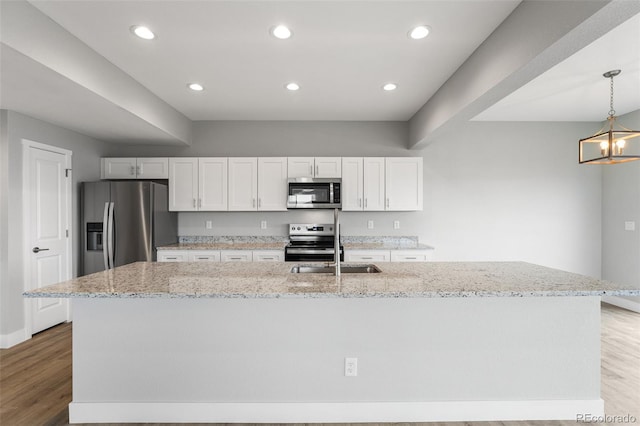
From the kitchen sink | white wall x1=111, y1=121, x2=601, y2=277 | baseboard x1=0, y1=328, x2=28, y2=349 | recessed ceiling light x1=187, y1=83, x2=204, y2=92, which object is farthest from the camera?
white wall x1=111, y1=121, x2=601, y2=277

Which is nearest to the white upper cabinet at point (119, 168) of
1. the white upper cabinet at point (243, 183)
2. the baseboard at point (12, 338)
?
the white upper cabinet at point (243, 183)

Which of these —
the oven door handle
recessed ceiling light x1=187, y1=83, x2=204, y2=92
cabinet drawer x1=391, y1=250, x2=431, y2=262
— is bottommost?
cabinet drawer x1=391, y1=250, x2=431, y2=262

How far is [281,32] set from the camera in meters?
2.48

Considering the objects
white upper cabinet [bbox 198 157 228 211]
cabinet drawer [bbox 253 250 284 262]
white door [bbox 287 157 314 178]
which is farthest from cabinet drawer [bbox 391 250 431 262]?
white upper cabinet [bbox 198 157 228 211]

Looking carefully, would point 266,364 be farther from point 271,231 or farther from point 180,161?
point 180,161

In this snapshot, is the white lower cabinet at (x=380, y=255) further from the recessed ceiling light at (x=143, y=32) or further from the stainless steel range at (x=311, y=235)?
→ the recessed ceiling light at (x=143, y=32)

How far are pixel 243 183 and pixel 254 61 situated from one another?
77.1 inches

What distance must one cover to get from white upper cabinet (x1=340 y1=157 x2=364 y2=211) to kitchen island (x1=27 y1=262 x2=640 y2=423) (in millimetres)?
2612

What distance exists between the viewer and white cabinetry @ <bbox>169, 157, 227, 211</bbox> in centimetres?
464

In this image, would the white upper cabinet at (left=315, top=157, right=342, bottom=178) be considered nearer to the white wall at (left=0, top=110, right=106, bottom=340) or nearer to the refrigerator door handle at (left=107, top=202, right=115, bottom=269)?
the refrigerator door handle at (left=107, top=202, right=115, bottom=269)

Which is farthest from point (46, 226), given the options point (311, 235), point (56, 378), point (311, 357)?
point (311, 357)

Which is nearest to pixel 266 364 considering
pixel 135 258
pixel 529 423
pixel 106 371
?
pixel 106 371

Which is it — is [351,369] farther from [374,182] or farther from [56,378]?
[374,182]

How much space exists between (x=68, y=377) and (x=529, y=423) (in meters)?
3.34
